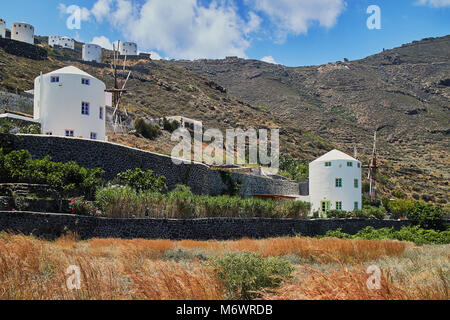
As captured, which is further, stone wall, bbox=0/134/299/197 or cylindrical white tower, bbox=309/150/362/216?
cylindrical white tower, bbox=309/150/362/216

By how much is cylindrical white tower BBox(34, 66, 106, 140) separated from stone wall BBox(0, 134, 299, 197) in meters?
4.74

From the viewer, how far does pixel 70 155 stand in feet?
64.9

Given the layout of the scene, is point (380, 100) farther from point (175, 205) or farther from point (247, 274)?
point (247, 274)

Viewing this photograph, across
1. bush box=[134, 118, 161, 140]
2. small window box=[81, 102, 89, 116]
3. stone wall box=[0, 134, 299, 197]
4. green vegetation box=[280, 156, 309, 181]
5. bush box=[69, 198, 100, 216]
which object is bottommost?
bush box=[69, 198, 100, 216]

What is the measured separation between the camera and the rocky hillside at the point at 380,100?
71.6 meters

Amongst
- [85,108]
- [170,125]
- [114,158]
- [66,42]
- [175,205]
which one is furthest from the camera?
[66,42]

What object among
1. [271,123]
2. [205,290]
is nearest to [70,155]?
[205,290]

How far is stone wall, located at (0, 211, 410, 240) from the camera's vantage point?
15.2 meters

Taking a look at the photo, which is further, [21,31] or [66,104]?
[21,31]

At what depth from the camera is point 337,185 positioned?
34.6m

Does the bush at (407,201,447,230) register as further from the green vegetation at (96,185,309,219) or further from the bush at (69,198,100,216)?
the bush at (69,198,100,216)

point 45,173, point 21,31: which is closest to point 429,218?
point 45,173

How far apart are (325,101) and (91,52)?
56951mm

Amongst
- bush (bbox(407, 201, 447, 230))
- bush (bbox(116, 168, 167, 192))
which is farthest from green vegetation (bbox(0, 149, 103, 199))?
bush (bbox(407, 201, 447, 230))
